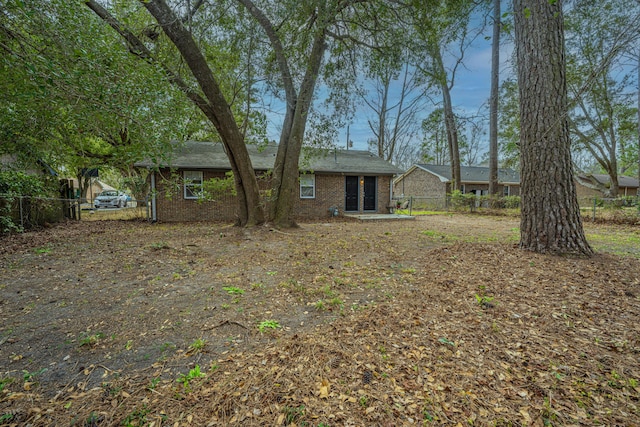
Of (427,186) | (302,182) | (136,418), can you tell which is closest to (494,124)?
(427,186)

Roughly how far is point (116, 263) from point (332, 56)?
24.8 feet

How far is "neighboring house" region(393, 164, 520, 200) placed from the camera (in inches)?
958

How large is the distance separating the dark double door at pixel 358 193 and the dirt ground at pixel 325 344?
10.5 meters

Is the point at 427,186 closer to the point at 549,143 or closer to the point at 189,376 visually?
the point at 549,143

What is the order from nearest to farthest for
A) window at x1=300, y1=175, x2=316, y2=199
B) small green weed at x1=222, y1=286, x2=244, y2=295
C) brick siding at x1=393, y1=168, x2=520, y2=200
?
small green weed at x1=222, y1=286, x2=244, y2=295
window at x1=300, y1=175, x2=316, y2=199
brick siding at x1=393, y1=168, x2=520, y2=200

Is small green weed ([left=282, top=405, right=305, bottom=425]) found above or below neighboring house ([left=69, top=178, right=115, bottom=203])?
below

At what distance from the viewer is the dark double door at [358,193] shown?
1515 cm

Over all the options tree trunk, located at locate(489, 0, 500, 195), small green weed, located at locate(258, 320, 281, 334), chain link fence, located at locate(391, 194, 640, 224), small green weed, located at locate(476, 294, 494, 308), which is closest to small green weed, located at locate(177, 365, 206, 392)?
small green weed, located at locate(258, 320, 281, 334)

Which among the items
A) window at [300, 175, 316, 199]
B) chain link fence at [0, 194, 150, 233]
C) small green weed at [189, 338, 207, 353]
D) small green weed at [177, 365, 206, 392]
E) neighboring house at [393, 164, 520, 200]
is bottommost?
small green weed at [177, 365, 206, 392]

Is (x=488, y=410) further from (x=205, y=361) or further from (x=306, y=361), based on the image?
(x=205, y=361)

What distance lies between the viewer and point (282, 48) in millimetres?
7852

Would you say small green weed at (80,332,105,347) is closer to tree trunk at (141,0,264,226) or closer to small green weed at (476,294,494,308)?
small green weed at (476,294,494,308)

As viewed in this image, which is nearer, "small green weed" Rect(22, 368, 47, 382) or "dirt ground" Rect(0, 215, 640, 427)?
"dirt ground" Rect(0, 215, 640, 427)

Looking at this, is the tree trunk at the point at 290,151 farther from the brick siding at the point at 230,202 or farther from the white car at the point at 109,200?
the white car at the point at 109,200
